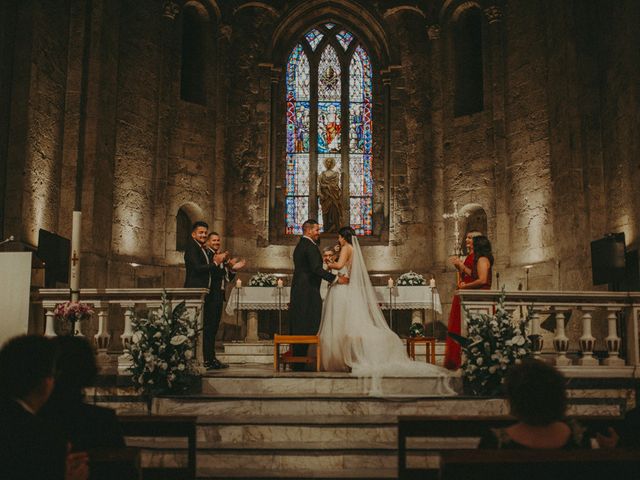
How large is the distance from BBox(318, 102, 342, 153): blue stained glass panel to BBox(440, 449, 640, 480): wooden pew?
13.3 metres

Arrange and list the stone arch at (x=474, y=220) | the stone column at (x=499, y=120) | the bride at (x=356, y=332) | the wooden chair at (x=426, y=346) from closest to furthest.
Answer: the bride at (x=356, y=332)
the wooden chair at (x=426, y=346)
the stone column at (x=499, y=120)
the stone arch at (x=474, y=220)

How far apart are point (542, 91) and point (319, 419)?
9257mm

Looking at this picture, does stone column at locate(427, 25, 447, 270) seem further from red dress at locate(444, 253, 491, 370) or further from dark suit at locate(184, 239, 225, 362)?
dark suit at locate(184, 239, 225, 362)

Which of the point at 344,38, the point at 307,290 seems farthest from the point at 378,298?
the point at 344,38

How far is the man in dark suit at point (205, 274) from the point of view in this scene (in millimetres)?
8695

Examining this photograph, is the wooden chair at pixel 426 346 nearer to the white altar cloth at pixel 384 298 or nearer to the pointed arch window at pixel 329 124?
the white altar cloth at pixel 384 298

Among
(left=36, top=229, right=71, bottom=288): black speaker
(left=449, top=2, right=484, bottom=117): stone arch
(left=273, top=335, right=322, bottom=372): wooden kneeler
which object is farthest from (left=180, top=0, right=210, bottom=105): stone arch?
(left=273, top=335, right=322, bottom=372): wooden kneeler

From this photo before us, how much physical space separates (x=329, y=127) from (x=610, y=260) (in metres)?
7.65

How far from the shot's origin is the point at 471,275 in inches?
350

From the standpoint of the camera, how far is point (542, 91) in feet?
44.8

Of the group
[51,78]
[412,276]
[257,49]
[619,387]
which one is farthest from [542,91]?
[51,78]

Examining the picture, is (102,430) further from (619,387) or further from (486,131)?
(486,131)

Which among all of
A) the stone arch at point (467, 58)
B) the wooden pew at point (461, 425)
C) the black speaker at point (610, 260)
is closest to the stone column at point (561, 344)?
the black speaker at point (610, 260)

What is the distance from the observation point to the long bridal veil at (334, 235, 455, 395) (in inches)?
302
